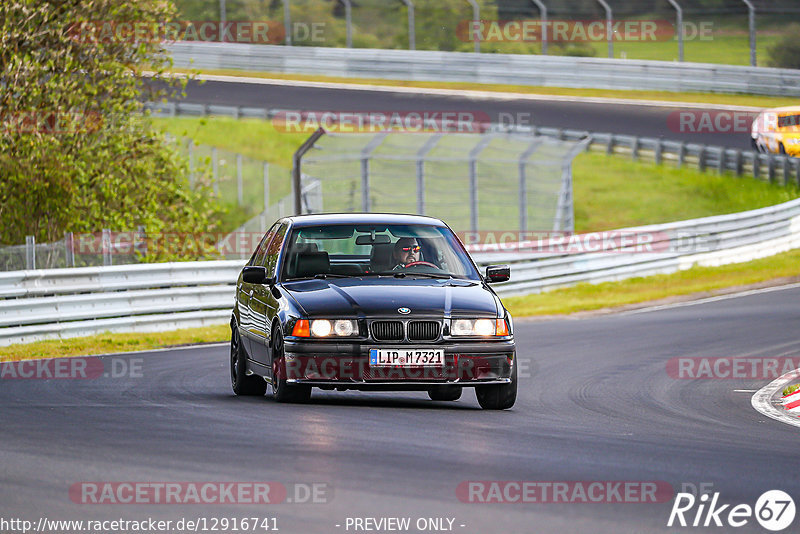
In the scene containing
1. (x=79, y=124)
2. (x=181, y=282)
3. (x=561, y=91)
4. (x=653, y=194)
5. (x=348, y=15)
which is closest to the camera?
(x=181, y=282)

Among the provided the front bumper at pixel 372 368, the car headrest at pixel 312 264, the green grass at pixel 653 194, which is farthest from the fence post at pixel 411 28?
the front bumper at pixel 372 368

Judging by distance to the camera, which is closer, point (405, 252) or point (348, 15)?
point (405, 252)

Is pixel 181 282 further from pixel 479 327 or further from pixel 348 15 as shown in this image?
pixel 348 15

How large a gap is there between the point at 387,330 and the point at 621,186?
30.5 metres

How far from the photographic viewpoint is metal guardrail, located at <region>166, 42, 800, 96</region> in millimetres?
44219

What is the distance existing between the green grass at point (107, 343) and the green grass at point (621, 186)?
16061 mm

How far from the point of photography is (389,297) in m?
10.6

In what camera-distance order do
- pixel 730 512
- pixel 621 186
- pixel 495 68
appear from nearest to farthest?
1. pixel 730 512
2. pixel 621 186
3. pixel 495 68

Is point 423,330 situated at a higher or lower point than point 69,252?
higher

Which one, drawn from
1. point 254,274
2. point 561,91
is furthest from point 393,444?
point 561,91

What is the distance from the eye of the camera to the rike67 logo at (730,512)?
21.4ft

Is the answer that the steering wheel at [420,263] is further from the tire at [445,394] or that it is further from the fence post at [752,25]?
the fence post at [752,25]

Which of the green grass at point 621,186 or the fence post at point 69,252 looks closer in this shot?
the fence post at point 69,252

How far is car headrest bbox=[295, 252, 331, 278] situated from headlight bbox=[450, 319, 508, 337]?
1.45m
